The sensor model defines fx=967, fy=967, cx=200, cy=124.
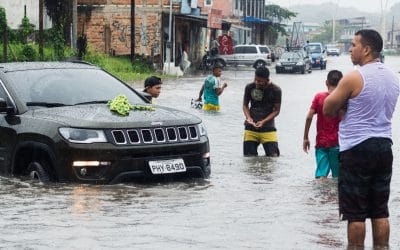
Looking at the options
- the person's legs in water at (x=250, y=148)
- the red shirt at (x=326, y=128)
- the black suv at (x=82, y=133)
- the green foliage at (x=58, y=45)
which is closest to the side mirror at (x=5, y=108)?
the black suv at (x=82, y=133)

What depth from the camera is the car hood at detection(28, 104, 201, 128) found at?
32.5 feet

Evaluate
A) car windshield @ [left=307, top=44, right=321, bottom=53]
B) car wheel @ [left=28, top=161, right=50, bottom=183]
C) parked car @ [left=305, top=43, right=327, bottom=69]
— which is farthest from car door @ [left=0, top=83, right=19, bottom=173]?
car windshield @ [left=307, top=44, right=321, bottom=53]

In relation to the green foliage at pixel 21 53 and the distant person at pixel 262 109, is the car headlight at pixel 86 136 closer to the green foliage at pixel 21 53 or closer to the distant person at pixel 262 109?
the distant person at pixel 262 109

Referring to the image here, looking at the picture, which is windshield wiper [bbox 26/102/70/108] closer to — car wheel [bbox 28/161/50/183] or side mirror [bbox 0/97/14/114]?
side mirror [bbox 0/97/14/114]

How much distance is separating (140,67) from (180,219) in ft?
122

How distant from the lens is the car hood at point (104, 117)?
9.91 m

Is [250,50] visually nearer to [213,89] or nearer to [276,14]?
[213,89]

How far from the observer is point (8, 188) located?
10219mm

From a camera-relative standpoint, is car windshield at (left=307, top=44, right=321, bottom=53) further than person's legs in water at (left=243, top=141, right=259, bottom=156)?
Yes

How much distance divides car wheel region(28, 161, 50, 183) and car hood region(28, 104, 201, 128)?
50 centimetres

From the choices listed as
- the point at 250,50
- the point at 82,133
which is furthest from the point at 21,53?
the point at 250,50

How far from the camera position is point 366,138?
6.77 m

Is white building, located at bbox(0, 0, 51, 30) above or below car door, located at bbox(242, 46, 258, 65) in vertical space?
above

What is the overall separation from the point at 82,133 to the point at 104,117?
32cm
